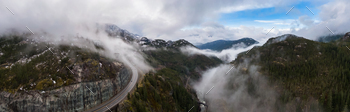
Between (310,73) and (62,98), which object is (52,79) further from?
(310,73)

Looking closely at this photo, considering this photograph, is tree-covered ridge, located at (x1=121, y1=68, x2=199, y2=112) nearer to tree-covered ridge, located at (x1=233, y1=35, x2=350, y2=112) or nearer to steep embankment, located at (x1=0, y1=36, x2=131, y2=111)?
steep embankment, located at (x1=0, y1=36, x2=131, y2=111)

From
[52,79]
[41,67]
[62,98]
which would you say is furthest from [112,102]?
[41,67]

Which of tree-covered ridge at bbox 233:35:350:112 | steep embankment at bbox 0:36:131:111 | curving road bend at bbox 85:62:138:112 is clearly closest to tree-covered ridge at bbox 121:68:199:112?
curving road bend at bbox 85:62:138:112

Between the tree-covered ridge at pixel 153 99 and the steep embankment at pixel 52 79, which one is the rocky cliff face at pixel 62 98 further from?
the tree-covered ridge at pixel 153 99

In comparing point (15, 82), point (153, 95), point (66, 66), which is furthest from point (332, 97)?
point (15, 82)

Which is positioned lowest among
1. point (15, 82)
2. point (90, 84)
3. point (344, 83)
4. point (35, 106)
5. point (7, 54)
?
point (344, 83)

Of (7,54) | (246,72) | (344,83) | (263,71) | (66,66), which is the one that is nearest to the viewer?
(66,66)

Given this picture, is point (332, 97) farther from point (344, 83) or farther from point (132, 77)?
point (132, 77)

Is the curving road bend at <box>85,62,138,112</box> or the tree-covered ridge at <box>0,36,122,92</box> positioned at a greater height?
the tree-covered ridge at <box>0,36,122,92</box>
